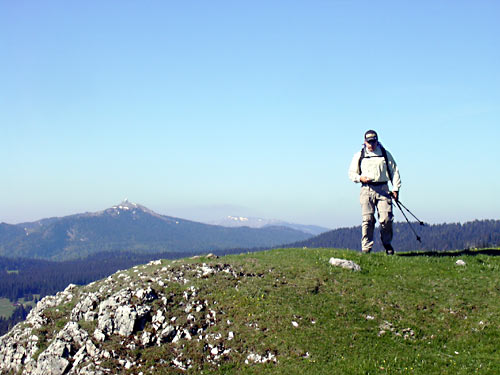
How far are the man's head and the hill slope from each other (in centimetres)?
548

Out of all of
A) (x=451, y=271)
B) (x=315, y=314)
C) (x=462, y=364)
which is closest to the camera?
(x=462, y=364)

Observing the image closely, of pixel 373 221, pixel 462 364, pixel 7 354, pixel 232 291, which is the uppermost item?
pixel 373 221

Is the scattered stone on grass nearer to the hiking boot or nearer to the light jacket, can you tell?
the hiking boot

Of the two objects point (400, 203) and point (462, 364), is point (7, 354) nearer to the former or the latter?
point (462, 364)

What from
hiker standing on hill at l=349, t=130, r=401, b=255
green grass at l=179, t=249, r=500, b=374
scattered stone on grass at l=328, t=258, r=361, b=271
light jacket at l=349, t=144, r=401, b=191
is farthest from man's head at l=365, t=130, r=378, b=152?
scattered stone on grass at l=328, t=258, r=361, b=271

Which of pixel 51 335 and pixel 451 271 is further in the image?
pixel 451 271

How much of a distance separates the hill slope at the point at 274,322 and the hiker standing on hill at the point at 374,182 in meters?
1.79

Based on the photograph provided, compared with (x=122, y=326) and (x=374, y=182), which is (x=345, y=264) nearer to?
(x=374, y=182)

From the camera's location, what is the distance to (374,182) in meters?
20.1

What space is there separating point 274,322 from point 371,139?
33.2 feet

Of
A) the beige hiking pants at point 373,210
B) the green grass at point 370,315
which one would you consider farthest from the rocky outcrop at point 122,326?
the beige hiking pants at point 373,210

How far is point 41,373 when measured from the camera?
1470 cm

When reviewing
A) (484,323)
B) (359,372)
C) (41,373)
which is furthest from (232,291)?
(484,323)

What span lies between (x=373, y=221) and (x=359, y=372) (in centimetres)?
935
